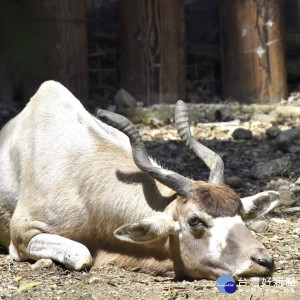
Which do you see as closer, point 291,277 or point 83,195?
point 291,277

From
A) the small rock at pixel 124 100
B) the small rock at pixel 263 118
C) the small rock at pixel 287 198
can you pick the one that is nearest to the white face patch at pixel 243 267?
the small rock at pixel 287 198

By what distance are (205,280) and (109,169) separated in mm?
1204

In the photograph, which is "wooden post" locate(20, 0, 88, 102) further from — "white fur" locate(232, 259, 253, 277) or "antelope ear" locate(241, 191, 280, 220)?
"white fur" locate(232, 259, 253, 277)

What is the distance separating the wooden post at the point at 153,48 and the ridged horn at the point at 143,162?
5.36 meters

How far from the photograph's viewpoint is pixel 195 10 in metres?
11.7

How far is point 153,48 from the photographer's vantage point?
10.8 m

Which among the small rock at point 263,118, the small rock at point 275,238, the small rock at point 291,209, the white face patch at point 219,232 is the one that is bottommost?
the small rock at point 275,238

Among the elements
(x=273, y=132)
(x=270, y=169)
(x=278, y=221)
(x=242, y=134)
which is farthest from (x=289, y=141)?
(x=278, y=221)

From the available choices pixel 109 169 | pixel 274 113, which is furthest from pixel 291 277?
pixel 274 113

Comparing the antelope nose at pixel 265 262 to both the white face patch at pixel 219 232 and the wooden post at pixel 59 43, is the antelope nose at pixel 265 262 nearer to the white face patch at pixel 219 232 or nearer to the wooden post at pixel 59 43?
the white face patch at pixel 219 232

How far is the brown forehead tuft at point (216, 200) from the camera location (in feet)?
16.5

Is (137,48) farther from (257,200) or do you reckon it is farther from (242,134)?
(257,200)

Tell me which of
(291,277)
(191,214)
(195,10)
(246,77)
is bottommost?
(291,277)

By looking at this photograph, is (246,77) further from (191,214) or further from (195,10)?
(191,214)
